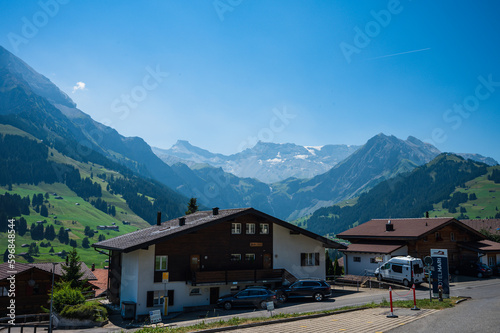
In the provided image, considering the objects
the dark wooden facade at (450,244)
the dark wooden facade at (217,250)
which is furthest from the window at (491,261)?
the dark wooden facade at (217,250)

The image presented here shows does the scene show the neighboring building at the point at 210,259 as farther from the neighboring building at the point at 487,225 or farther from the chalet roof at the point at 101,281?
the neighboring building at the point at 487,225

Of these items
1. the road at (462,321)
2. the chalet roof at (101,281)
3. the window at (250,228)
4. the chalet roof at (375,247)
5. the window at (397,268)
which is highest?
the window at (250,228)

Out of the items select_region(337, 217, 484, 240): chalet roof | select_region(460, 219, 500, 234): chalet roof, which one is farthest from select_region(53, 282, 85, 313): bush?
select_region(460, 219, 500, 234): chalet roof

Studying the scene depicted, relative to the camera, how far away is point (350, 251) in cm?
5241

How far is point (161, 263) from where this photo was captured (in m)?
35.8

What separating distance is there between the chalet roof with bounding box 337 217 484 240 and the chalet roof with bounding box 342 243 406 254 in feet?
3.67

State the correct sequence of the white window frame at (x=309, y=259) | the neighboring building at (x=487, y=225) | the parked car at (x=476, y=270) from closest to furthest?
the white window frame at (x=309, y=259), the parked car at (x=476, y=270), the neighboring building at (x=487, y=225)

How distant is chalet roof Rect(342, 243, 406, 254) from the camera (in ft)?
159

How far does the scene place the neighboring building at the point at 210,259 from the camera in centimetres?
3512

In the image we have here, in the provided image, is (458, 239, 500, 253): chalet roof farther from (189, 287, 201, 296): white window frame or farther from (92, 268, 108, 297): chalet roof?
(92, 268, 108, 297): chalet roof

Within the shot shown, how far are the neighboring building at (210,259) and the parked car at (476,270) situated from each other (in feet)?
66.7

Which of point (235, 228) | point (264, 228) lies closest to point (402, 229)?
point (264, 228)

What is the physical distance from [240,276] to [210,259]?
11.4 feet

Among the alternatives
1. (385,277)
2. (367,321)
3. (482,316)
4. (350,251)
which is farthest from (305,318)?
(350,251)
